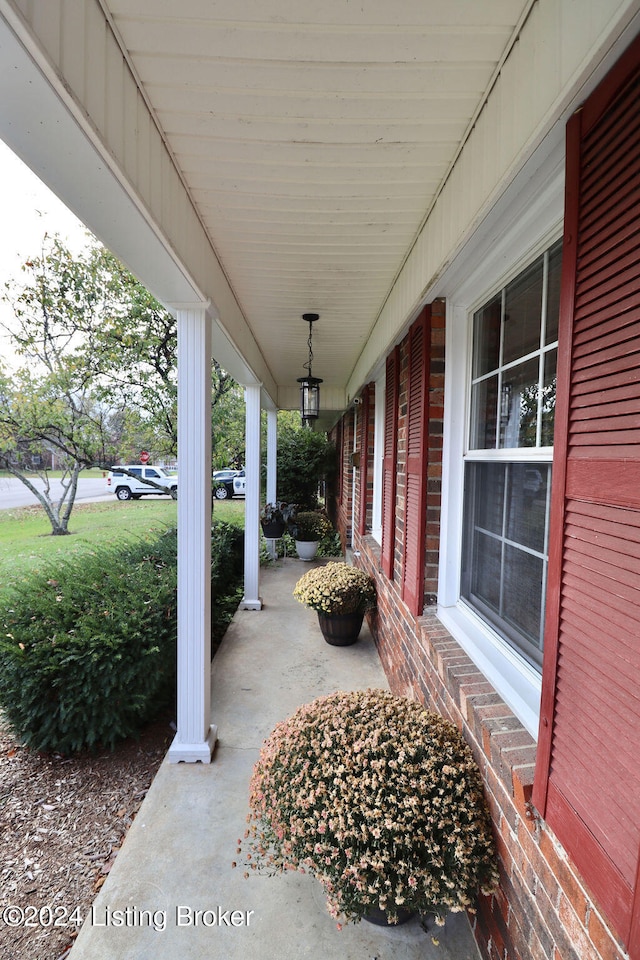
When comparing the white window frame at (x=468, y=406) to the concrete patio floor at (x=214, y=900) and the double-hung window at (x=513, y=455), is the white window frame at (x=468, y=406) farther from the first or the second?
the concrete patio floor at (x=214, y=900)

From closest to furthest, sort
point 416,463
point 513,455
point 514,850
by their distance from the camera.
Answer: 1. point 514,850
2. point 513,455
3. point 416,463

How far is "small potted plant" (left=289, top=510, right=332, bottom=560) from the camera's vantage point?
7.40m

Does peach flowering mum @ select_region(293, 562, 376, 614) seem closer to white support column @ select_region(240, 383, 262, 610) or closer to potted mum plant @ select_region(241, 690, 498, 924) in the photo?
white support column @ select_region(240, 383, 262, 610)

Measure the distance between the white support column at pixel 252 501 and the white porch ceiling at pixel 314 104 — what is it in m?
2.44

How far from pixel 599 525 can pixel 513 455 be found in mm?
737

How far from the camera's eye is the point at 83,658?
247 centimetres

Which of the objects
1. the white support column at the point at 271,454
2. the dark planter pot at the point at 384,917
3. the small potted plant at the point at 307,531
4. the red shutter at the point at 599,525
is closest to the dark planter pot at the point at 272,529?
the white support column at the point at 271,454

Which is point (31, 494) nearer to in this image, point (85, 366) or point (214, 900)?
point (85, 366)

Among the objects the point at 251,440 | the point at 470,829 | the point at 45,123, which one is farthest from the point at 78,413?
the point at 470,829

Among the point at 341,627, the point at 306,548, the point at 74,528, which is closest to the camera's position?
the point at 341,627

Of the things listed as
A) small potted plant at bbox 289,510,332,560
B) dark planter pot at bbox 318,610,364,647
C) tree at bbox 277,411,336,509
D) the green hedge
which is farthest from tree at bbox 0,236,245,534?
tree at bbox 277,411,336,509

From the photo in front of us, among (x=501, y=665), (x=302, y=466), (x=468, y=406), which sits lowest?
(x=501, y=665)

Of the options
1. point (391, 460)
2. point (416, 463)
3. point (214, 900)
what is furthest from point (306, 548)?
point (214, 900)

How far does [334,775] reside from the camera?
59.4 inches
